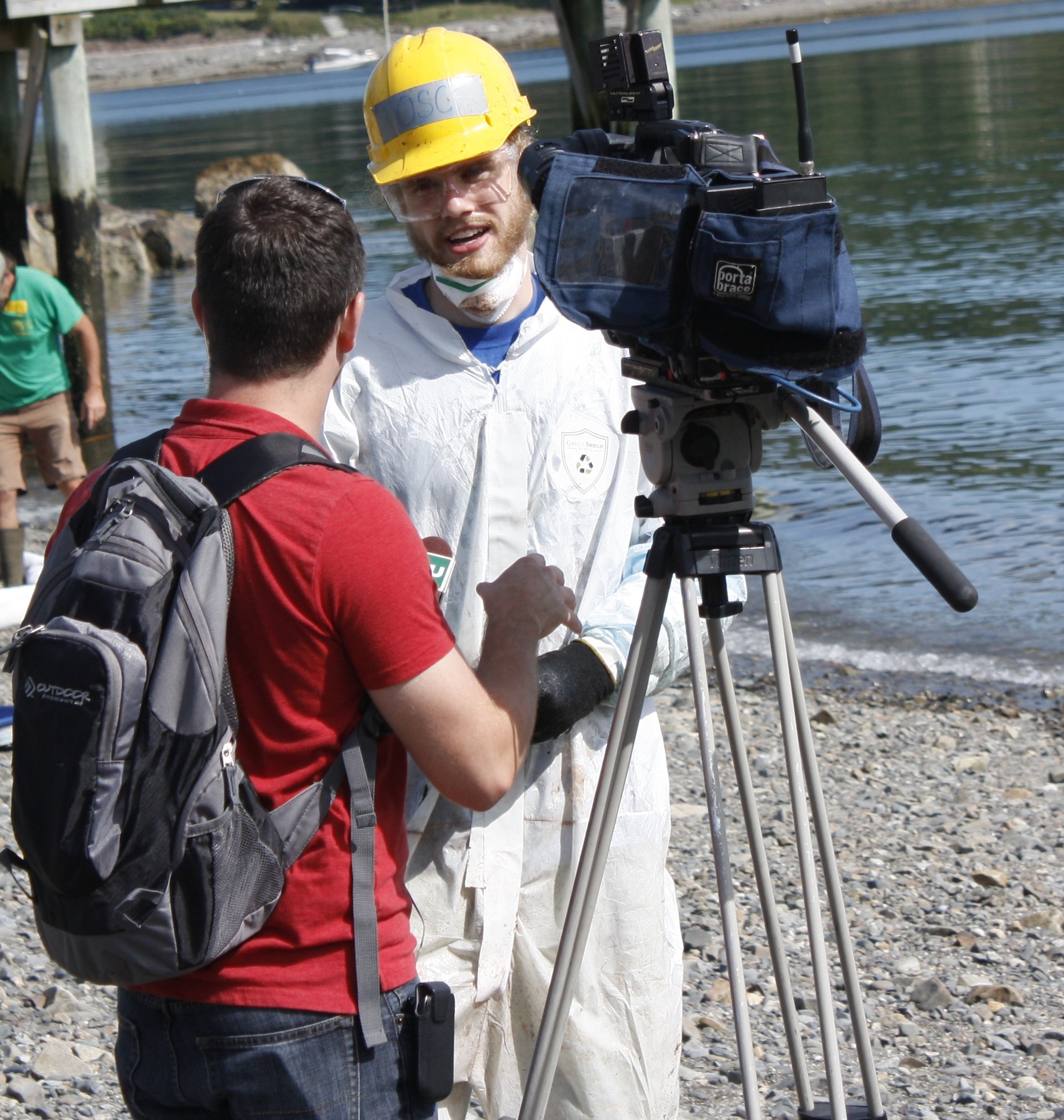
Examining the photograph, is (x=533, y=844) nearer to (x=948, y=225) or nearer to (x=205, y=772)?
(x=205, y=772)

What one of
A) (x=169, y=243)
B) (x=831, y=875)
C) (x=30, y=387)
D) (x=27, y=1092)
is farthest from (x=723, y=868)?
(x=169, y=243)

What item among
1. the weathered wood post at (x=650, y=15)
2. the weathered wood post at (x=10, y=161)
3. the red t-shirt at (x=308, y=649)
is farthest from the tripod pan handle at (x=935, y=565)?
the weathered wood post at (x=10, y=161)

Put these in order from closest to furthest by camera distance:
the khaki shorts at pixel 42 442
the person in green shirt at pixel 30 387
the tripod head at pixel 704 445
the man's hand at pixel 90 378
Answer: the tripod head at pixel 704 445 → the person in green shirt at pixel 30 387 → the khaki shorts at pixel 42 442 → the man's hand at pixel 90 378

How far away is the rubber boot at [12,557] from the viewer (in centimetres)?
827

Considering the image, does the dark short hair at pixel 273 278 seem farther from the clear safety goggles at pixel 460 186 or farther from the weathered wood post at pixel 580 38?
the weathered wood post at pixel 580 38

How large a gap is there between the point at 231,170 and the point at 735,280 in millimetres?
26953

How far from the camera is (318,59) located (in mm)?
127875

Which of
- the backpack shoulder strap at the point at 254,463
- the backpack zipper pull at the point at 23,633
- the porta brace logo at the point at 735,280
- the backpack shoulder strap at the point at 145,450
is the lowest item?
the backpack zipper pull at the point at 23,633

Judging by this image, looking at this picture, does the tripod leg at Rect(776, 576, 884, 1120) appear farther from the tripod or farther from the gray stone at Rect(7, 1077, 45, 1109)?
the gray stone at Rect(7, 1077, 45, 1109)

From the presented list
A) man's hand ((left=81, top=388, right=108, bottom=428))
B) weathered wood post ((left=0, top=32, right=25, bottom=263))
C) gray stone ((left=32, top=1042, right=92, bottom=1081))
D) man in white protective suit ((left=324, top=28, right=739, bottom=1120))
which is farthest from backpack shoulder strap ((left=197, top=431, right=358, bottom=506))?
weathered wood post ((left=0, top=32, right=25, bottom=263))

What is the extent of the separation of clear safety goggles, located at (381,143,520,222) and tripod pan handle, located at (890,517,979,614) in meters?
1.16

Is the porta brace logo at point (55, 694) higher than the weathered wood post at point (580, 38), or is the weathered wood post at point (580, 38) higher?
the weathered wood post at point (580, 38)

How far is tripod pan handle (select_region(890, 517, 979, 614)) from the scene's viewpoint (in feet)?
5.84

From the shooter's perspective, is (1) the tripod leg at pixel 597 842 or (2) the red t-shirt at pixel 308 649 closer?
(2) the red t-shirt at pixel 308 649
